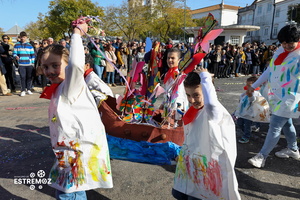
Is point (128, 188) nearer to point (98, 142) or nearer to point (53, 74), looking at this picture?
point (98, 142)

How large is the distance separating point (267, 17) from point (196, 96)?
51.2 meters

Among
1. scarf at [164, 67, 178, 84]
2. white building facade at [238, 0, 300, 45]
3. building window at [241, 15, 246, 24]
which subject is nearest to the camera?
scarf at [164, 67, 178, 84]

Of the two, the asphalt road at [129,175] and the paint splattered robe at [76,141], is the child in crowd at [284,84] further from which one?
the paint splattered robe at [76,141]

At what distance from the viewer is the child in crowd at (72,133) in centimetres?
162

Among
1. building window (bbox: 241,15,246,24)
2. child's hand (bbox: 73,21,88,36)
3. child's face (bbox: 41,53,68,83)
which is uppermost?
building window (bbox: 241,15,246,24)

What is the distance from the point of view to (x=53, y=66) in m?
1.66

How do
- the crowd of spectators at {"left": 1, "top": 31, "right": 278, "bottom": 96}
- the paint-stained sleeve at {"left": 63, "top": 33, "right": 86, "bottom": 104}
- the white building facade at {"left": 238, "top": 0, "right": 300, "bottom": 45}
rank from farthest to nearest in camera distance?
the white building facade at {"left": 238, "top": 0, "right": 300, "bottom": 45}, the crowd of spectators at {"left": 1, "top": 31, "right": 278, "bottom": 96}, the paint-stained sleeve at {"left": 63, "top": 33, "right": 86, "bottom": 104}

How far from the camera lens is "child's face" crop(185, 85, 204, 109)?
1.77 m

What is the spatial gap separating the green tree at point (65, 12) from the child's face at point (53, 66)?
89.5 ft

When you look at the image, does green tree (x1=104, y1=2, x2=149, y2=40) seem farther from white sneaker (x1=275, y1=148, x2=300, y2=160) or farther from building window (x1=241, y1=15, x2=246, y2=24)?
building window (x1=241, y1=15, x2=246, y2=24)

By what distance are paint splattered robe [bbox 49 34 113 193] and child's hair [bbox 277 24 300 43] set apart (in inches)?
92.8

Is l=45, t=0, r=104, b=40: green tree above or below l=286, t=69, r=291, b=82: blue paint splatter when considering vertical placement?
above

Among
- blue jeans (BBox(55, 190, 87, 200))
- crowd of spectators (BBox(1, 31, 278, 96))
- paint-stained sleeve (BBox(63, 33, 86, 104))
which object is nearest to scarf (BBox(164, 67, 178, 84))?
paint-stained sleeve (BBox(63, 33, 86, 104))

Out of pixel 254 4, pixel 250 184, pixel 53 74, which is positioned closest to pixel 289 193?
pixel 250 184
